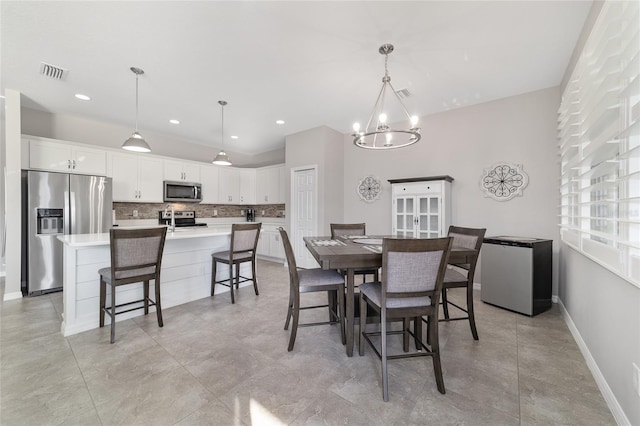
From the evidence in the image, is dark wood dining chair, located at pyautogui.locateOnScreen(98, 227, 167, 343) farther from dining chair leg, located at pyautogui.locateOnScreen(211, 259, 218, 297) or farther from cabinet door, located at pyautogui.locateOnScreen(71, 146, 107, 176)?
cabinet door, located at pyautogui.locateOnScreen(71, 146, 107, 176)

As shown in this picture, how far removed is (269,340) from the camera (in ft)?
7.43

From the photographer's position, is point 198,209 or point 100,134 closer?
point 100,134

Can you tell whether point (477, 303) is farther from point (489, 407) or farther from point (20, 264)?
point (20, 264)

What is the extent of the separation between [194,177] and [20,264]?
9.49 feet

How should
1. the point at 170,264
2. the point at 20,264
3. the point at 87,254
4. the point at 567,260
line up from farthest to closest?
the point at 20,264, the point at 170,264, the point at 567,260, the point at 87,254

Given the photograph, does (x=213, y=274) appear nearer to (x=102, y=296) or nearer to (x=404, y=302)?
(x=102, y=296)

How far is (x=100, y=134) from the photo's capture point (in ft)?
15.1

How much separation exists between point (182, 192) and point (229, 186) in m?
1.15

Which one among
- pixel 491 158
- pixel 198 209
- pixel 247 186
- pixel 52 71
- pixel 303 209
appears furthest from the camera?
pixel 247 186

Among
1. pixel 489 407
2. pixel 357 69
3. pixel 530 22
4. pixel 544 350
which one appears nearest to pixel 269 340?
pixel 489 407

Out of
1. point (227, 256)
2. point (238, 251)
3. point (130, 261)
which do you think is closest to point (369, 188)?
point (238, 251)

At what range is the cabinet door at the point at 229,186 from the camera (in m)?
6.03

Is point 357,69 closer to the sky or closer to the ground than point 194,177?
closer to the sky

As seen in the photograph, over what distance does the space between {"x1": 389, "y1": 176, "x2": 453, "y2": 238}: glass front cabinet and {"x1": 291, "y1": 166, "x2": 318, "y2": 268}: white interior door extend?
1.53 meters
